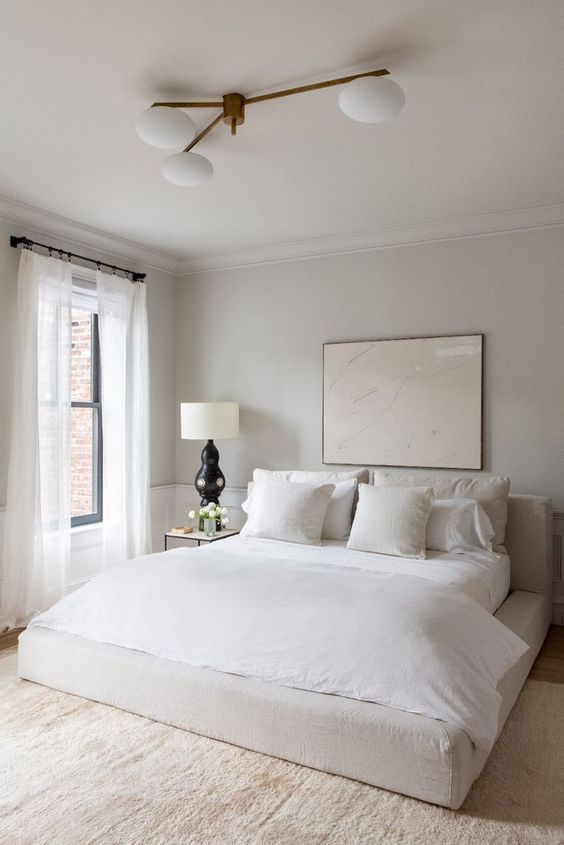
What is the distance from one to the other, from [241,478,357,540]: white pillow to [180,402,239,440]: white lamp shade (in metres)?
1.05

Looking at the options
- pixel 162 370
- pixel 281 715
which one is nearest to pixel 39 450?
pixel 162 370

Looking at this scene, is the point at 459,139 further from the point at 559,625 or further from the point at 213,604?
the point at 559,625

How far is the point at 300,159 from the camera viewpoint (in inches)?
137

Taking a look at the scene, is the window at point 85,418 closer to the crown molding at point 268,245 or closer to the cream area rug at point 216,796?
the crown molding at point 268,245

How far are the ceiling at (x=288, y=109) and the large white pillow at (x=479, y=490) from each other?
1.77 metres

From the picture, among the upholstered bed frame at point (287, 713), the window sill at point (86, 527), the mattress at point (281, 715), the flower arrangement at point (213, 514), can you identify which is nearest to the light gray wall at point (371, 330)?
the flower arrangement at point (213, 514)

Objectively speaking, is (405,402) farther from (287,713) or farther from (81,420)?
(287,713)

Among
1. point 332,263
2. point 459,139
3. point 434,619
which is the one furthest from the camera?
point 332,263

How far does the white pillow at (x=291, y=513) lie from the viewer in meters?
4.09

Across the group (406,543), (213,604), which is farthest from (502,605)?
(213,604)

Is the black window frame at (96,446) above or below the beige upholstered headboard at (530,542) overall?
above

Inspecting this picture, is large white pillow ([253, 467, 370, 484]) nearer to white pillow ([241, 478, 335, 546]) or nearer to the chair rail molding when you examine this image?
white pillow ([241, 478, 335, 546])

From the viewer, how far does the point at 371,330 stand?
4.89m

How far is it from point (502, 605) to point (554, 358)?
1.62 metres
